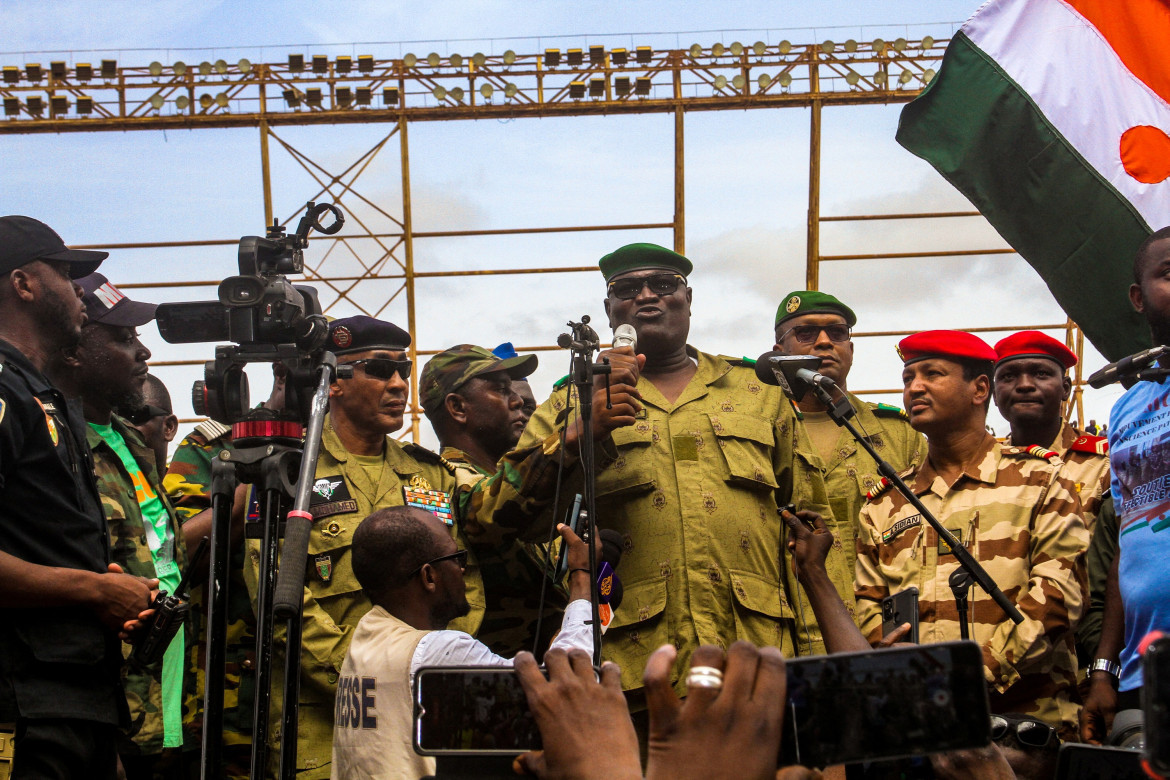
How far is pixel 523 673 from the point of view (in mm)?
1448

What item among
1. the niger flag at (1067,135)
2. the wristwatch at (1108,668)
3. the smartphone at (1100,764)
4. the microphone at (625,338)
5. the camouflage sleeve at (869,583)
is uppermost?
the niger flag at (1067,135)

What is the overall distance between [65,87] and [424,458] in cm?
1414

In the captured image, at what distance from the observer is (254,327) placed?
3264 mm

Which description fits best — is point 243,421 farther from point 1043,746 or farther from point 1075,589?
point 1075,589

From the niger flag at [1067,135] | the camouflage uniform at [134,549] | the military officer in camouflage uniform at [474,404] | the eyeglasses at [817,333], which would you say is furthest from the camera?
the eyeglasses at [817,333]

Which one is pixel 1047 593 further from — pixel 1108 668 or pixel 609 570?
pixel 609 570

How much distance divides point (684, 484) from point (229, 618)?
6.03ft

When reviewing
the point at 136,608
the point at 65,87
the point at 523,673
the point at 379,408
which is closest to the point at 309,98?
the point at 65,87

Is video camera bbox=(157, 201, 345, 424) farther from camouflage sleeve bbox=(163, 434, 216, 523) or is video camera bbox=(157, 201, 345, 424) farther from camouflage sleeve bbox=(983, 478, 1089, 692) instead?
camouflage sleeve bbox=(983, 478, 1089, 692)

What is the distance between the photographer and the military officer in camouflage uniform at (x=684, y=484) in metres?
4.12

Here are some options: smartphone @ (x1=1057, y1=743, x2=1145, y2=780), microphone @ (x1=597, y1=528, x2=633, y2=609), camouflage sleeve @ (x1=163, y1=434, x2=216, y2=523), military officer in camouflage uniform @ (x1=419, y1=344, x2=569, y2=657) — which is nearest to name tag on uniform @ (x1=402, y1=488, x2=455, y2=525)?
military officer in camouflage uniform @ (x1=419, y1=344, x2=569, y2=657)

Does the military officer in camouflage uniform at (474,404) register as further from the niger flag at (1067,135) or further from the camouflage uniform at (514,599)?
the niger flag at (1067,135)

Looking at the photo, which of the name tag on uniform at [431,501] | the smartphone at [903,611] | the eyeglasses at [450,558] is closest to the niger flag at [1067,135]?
the smartphone at [903,611]

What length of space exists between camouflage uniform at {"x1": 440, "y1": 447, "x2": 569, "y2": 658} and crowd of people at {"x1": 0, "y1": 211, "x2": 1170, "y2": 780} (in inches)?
0.5
